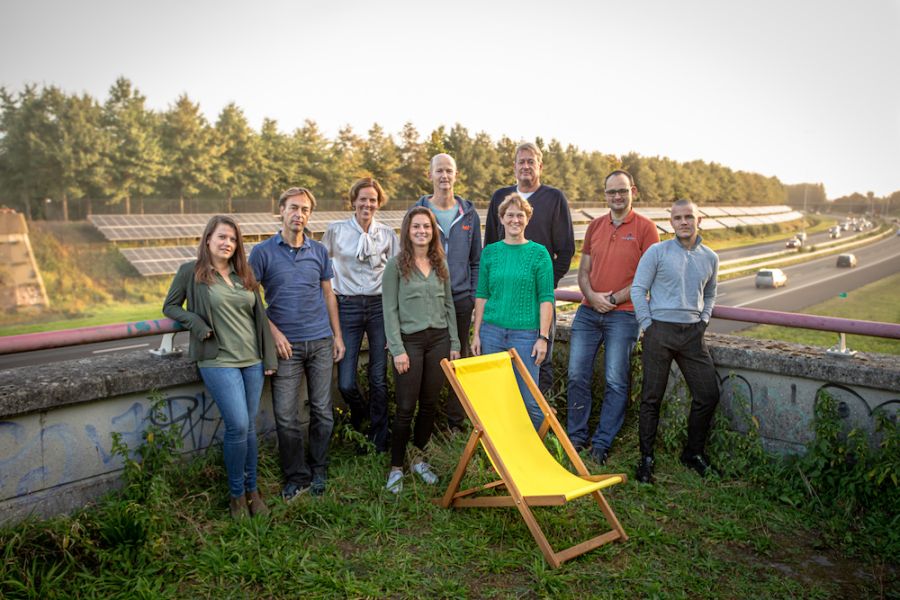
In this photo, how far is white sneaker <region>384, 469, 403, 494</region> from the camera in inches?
161

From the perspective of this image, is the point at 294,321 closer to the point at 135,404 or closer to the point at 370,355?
the point at 370,355

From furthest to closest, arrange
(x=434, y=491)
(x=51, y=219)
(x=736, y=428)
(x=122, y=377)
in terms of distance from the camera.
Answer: (x=51, y=219)
(x=736, y=428)
(x=434, y=491)
(x=122, y=377)

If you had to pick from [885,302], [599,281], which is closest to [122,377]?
[599,281]

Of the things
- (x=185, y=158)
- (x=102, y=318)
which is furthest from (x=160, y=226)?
(x=102, y=318)

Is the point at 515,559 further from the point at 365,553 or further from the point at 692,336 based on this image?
the point at 692,336

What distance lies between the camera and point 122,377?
142 inches

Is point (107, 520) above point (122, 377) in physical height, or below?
below

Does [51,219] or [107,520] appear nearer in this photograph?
[107,520]

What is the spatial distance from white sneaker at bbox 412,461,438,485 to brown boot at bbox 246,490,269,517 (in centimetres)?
103

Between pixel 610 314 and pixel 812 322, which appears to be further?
pixel 610 314

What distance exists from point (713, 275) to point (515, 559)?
242cm

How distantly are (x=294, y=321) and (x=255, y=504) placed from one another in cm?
116

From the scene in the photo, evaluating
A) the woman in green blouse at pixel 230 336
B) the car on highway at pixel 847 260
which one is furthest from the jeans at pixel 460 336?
the car on highway at pixel 847 260

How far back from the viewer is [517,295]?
14.5 ft
